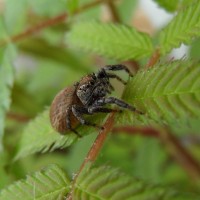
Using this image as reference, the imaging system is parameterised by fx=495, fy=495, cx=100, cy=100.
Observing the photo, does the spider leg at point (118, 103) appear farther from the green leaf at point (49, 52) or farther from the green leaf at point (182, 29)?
the green leaf at point (49, 52)

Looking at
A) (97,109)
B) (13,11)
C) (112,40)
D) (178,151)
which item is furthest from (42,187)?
(178,151)

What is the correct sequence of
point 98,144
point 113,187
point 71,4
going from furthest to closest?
1. point 71,4
2. point 98,144
3. point 113,187

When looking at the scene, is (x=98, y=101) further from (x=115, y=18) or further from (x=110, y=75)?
(x=115, y=18)

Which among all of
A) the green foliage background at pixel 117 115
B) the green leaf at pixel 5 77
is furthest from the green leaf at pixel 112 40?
the green leaf at pixel 5 77

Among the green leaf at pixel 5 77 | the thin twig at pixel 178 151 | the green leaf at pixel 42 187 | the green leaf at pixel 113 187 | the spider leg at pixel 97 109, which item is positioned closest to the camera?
the green leaf at pixel 113 187

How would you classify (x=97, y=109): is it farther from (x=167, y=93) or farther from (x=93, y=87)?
(x=167, y=93)
